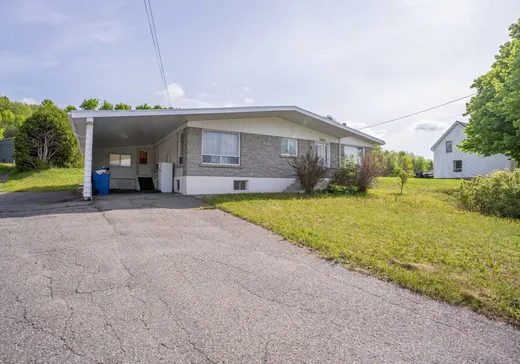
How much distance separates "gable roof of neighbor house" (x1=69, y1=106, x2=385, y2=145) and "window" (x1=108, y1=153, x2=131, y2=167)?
271 inches

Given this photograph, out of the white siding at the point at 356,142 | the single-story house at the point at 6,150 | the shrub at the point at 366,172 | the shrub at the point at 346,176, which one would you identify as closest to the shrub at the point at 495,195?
the shrub at the point at 366,172

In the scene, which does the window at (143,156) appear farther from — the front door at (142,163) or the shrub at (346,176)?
the shrub at (346,176)

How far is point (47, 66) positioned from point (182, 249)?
12796mm

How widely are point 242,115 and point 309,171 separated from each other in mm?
3947

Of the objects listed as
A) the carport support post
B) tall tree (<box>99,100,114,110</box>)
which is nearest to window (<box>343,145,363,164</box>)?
the carport support post

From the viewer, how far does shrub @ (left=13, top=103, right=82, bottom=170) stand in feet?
65.4

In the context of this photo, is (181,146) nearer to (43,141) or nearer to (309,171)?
(309,171)

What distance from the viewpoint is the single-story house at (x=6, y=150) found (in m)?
34.4

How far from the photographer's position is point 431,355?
1.99 metres

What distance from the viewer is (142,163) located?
1909cm

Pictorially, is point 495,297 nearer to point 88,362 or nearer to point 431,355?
point 431,355

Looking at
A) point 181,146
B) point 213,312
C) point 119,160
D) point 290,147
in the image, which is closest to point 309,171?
point 290,147

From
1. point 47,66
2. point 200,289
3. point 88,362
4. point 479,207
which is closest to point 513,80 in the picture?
point 479,207

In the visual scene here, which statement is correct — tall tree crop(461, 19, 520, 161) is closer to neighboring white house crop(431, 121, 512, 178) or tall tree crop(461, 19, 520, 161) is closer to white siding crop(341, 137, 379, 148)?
white siding crop(341, 137, 379, 148)
